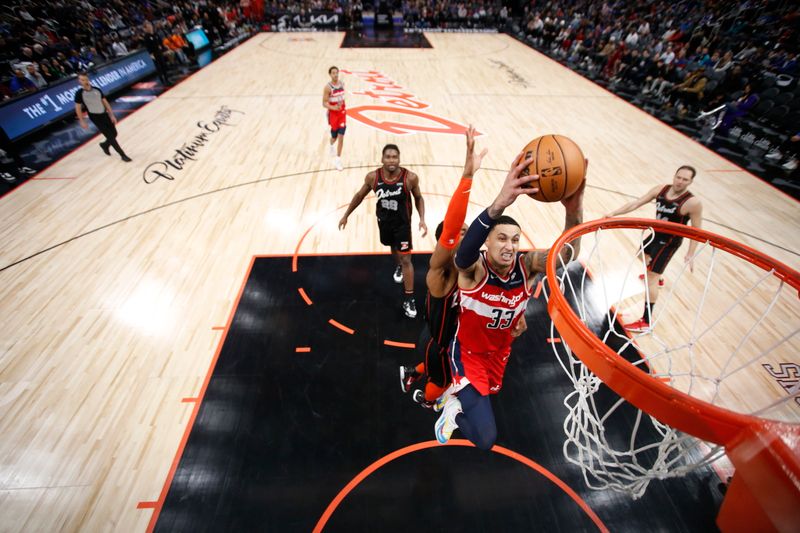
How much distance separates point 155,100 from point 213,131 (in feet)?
12.3

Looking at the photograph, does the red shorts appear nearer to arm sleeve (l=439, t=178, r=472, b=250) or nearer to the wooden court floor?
the wooden court floor

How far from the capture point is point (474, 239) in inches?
79.3

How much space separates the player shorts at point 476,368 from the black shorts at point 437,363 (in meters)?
0.06

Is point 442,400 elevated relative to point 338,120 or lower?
lower

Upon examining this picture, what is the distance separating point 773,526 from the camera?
101 centimetres

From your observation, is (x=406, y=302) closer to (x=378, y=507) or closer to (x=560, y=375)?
(x=560, y=375)

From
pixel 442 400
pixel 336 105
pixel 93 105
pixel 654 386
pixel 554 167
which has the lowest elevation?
pixel 442 400

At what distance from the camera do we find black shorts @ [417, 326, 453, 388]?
295 centimetres

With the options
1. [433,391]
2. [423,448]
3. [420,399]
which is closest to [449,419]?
[433,391]

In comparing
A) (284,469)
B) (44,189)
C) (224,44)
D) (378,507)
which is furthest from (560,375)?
(224,44)

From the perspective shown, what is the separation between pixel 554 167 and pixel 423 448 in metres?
2.49

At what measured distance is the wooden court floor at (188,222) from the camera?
329 centimetres

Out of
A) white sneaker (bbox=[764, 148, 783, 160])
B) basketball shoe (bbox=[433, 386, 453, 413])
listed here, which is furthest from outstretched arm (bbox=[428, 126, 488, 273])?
white sneaker (bbox=[764, 148, 783, 160])

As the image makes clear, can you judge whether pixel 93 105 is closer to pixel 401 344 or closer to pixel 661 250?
pixel 401 344
